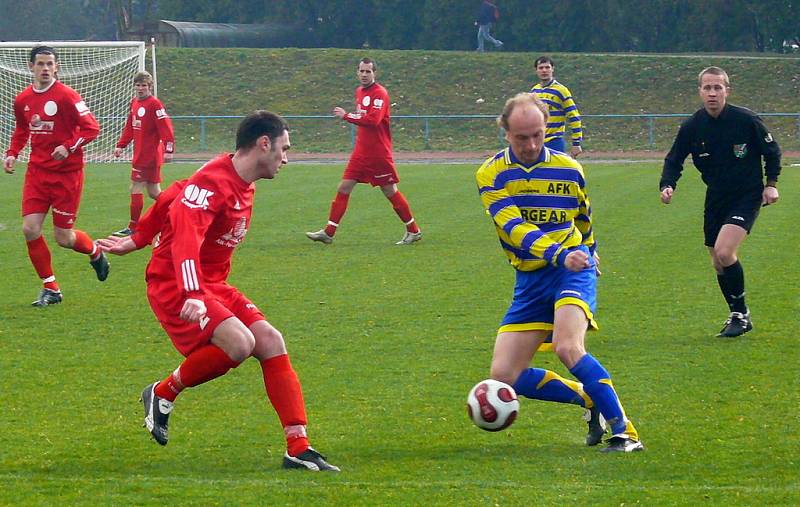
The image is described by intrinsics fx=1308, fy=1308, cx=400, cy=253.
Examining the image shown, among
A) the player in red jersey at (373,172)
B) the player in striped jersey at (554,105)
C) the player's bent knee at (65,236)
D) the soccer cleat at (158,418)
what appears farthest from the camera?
the player in red jersey at (373,172)

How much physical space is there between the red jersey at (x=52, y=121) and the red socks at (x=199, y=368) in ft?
16.2

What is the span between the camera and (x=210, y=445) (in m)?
6.02

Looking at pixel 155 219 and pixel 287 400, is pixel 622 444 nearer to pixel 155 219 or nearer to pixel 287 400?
pixel 287 400

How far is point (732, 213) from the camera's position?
28.6ft

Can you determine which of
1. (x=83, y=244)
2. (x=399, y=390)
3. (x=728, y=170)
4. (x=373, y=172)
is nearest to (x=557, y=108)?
(x=373, y=172)

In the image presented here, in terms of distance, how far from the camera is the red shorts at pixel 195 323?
5562 millimetres

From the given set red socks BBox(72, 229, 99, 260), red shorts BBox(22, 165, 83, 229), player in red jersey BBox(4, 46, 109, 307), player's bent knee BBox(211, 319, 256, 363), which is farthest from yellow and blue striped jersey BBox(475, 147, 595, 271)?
red socks BBox(72, 229, 99, 260)

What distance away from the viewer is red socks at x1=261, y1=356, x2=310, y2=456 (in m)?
5.54

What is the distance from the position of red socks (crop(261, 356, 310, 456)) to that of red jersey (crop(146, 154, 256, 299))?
1.59 feet

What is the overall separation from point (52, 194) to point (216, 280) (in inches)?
198

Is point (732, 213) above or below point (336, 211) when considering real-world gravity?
above

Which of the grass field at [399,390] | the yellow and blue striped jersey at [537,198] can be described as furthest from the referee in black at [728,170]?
the yellow and blue striped jersey at [537,198]

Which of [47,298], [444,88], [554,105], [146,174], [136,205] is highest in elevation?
[554,105]

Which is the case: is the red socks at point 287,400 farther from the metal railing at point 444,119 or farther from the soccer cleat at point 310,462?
the metal railing at point 444,119
